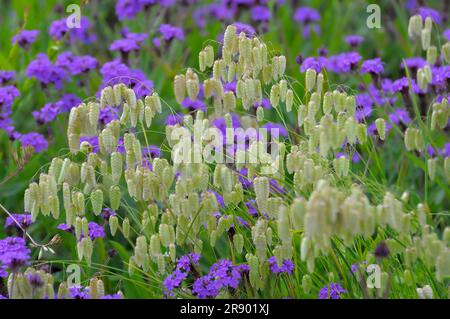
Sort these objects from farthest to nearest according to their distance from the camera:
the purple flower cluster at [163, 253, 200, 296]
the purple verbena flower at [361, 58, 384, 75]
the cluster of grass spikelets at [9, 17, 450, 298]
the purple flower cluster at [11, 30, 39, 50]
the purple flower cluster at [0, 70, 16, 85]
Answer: the purple flower cluster at [11, 30, 39, 50]
the purple flower cluster at [0, 70, 16, 85]
the purple verbena flower at [361, 58, 384, 75]
the purple flower cluster at [163, 253, 200, 296]
the cluster of grass spikelets at [9, 17, 450, 298]

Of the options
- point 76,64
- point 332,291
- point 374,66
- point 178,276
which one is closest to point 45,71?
point 76,64

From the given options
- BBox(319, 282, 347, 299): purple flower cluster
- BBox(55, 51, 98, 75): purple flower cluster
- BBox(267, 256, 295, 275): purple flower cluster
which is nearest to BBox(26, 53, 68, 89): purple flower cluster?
BBox(55, 51, 98, 75): purple flower cluster

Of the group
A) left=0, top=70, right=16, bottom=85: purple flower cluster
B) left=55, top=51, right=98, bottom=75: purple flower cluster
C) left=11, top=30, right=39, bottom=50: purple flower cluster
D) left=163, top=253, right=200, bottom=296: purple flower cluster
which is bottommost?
left=163, top=253, right=200, bottom=296: purple flower cluster

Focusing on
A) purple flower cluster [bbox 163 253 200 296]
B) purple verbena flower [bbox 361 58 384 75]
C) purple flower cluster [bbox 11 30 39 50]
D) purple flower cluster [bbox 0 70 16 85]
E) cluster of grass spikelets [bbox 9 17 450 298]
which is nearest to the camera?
cluster of grass spikelets [bbox 9 17 450 298]

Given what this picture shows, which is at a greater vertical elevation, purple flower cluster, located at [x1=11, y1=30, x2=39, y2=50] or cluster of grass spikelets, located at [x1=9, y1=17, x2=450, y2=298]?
purple flower cluster, located at [x1=11, y1=30, x2=39, y2=50]

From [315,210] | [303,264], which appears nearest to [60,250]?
[303,264]

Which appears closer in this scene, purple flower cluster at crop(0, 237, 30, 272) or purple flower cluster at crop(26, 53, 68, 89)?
purple flower cluster at crop(0, 237, 30, 272)

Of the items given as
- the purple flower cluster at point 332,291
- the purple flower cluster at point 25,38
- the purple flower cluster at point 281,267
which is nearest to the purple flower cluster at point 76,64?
the purple flower cluster at point 25,38

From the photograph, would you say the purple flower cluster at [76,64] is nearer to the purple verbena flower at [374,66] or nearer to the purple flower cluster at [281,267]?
the purple verbena flower at [374,66]

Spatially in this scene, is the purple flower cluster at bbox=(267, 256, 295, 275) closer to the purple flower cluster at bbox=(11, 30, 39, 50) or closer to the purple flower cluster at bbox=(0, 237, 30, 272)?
the purple flower cluster at bbox=(0, 237, 30, 272)
